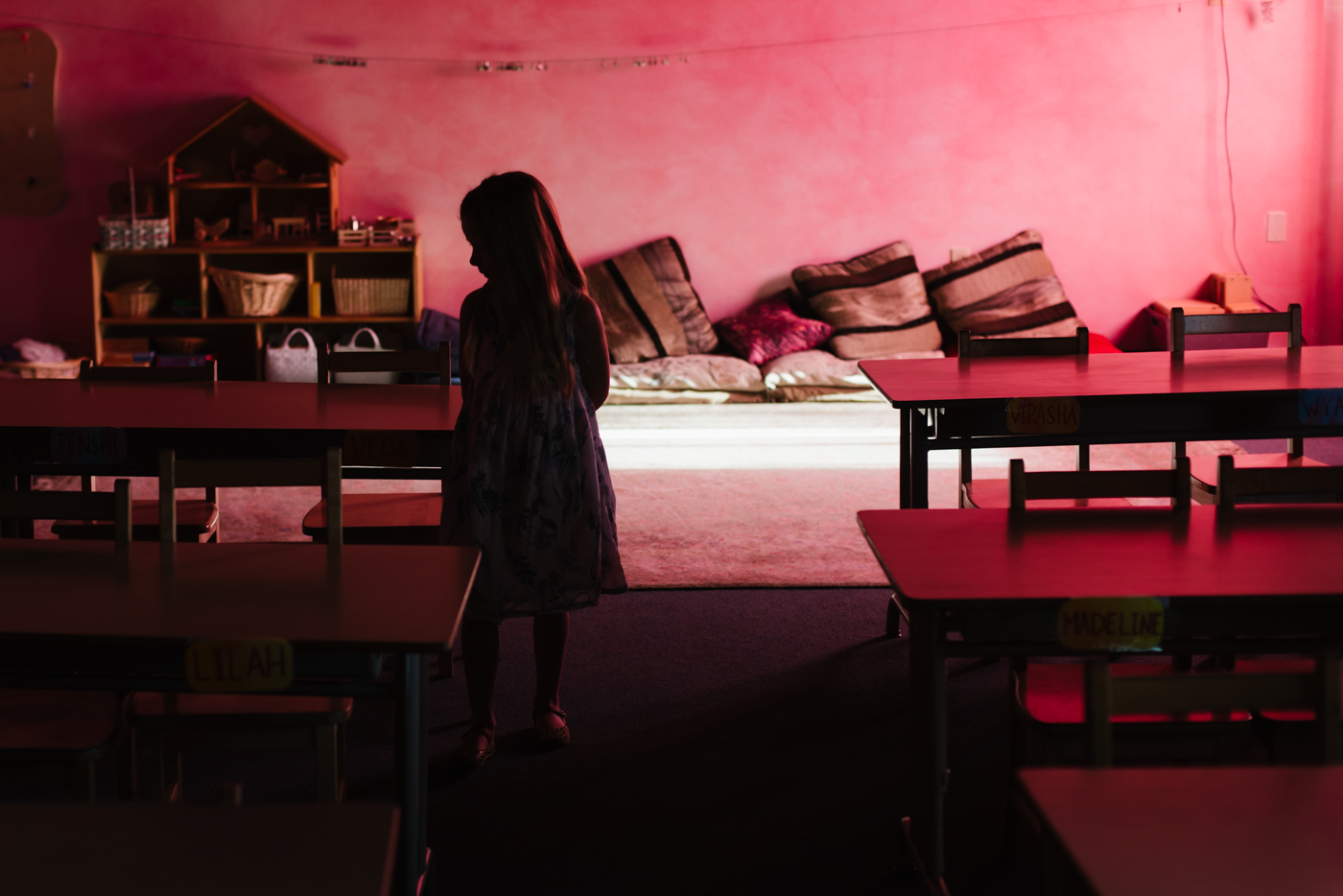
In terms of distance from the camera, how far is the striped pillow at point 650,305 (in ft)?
21.0

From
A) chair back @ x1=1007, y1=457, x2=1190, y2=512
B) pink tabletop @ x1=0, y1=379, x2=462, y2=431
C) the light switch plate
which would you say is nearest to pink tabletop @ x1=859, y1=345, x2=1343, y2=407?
chair back @ x1=1007, y1=457, x2=1190, y2=512

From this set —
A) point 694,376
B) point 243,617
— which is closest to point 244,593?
point 243,617

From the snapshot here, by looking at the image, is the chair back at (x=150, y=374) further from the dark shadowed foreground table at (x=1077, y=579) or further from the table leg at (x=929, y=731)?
the table leg at (x=929, y=731)

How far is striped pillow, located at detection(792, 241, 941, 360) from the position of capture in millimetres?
6434

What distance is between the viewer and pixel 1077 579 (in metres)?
1.77

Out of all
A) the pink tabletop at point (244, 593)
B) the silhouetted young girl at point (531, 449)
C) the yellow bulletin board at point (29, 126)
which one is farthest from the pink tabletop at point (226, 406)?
the yellow bulletin board at point (29, 126)

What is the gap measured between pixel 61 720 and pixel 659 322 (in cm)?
480

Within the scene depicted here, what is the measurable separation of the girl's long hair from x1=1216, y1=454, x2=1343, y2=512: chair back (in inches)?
50.9

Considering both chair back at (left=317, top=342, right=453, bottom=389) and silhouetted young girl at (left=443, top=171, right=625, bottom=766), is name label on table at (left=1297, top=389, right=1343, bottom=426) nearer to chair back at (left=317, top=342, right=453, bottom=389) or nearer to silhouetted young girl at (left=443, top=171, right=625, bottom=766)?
silhouetted young girl at (left=443, top=171, right=625, bottom=766)

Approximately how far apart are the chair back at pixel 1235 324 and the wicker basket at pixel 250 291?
4.48 m

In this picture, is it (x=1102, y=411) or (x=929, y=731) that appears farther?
(x=1102, y=411)

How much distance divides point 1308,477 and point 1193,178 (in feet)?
16.5

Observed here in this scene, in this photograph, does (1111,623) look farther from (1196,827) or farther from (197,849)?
(197,849)

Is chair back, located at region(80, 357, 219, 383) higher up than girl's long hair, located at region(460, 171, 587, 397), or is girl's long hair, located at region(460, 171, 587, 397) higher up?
girl's long hair, located at region(460, 171, 587, 397)
